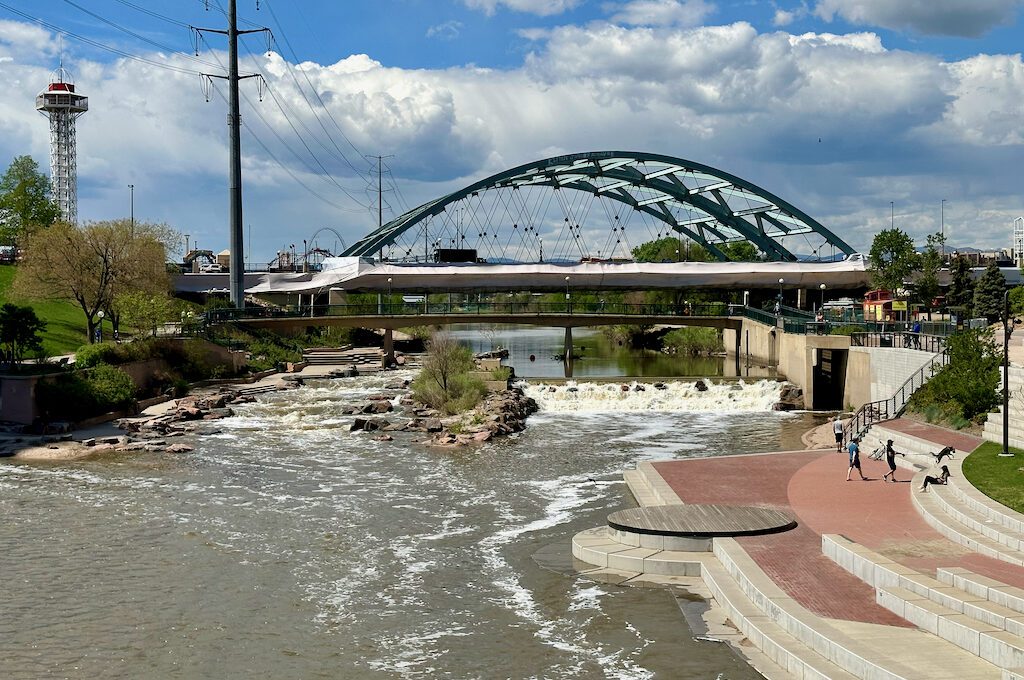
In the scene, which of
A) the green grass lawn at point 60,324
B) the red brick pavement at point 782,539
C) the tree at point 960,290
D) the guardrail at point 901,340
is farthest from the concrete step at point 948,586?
the tree at point 960,290

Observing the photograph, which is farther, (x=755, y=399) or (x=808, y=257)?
(x=808, y=257)

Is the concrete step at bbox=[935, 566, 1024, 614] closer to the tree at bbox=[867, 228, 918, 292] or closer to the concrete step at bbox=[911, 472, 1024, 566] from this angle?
the concrete step at bbox=[911, 472, 1024, 566]

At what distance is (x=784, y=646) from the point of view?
16.2 m

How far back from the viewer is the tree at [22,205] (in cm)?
10319

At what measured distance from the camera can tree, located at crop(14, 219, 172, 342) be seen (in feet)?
204

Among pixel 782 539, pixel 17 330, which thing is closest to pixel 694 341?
pixel 17 330

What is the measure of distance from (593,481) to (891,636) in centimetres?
1695

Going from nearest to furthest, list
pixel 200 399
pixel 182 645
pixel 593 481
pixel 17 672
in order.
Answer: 1. pixel 17 672
2. pixel 182 645
3. pixel 593 481
4. pixel 200 399

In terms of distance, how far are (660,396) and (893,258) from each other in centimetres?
4114

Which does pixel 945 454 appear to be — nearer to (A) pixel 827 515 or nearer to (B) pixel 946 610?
(A) pixel 827 515

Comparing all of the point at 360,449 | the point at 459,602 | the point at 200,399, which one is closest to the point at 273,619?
the point at 459,602

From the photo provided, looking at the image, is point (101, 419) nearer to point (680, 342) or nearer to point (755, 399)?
point (755, 399)

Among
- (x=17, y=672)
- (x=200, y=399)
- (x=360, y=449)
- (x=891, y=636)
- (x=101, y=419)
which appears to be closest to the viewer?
(x=891, y=636)

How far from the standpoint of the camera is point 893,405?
127 feet
